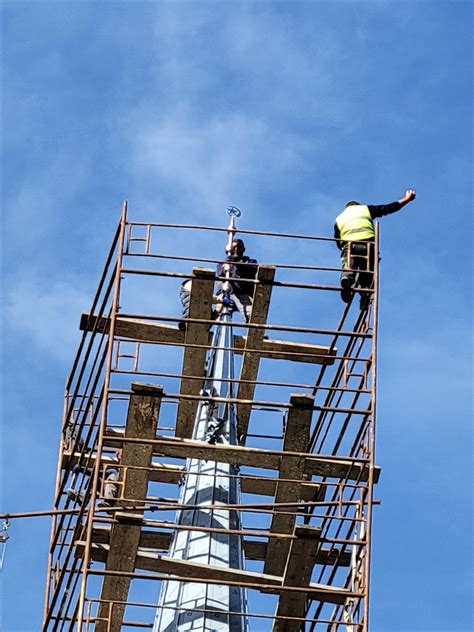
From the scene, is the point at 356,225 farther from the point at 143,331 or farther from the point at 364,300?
the point at 143,331

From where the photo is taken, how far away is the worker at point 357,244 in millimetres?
22922

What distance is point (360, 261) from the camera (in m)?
23.3

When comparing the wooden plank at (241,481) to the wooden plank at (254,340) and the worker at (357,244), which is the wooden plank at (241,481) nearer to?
the wooden plank at (254,340)

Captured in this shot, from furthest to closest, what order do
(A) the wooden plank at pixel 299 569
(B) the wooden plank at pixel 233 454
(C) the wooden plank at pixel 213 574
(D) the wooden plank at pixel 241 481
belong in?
1. (D) the wooden plank at pixel 241 481
2. (B) the wooden plank at pixel 233 454
3. (A) the wooden plank at pixel 299 569
4. (C) the wooden plank at pixel 213 574

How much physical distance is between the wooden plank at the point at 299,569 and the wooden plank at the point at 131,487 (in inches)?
82.7

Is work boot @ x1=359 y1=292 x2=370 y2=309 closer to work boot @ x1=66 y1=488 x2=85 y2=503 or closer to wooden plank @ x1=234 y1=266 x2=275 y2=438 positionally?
wooden plank @ x1=234 y1=266 x2=275 y2=438

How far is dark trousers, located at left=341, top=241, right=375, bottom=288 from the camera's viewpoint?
75.3ft

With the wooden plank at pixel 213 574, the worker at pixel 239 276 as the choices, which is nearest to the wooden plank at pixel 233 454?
the wooden plank at pixel 213 574

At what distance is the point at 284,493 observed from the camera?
21.9 meters

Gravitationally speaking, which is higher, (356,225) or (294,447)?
(356,225)

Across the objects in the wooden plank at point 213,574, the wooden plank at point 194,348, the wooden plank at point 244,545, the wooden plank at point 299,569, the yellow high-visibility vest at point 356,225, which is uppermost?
the yellow high-visibility vest at point 356,225

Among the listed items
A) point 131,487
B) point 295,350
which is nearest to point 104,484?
point 131,487

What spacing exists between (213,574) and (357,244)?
235 inches

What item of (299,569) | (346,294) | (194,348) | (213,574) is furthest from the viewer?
(194,348)
